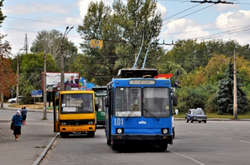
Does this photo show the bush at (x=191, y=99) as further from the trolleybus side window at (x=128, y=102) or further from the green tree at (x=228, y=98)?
the trolleybus side window at (x=128, y=102)

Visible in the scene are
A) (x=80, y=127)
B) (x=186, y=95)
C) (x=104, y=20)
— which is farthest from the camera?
(x=104, y=20)

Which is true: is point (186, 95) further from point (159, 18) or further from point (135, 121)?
point (135, 121)

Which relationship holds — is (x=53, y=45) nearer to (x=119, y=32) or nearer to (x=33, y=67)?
(x=33, y=67)

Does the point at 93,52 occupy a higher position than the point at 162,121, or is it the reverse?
the point at 93,52

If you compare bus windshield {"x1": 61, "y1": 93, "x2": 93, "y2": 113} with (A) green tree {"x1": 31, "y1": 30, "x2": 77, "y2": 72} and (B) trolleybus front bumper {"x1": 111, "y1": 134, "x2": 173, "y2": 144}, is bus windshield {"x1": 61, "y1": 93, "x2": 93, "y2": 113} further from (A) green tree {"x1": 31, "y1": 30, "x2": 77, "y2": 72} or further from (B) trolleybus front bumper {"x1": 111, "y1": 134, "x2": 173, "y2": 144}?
(A) green tree {"x1": 31, "y1": 30, "x2": 77, "y2": 72}

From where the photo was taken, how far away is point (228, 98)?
70375mm

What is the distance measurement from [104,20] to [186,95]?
18018 mm

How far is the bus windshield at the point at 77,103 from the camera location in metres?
30.0

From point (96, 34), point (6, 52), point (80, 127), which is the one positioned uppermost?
point (96, 34)

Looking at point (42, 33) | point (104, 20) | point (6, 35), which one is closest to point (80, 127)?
point (6, 35)

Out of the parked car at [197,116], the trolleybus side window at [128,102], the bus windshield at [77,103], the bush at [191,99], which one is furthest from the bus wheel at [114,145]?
the bush at [191,99]

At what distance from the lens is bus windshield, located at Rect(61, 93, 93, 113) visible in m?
30.0

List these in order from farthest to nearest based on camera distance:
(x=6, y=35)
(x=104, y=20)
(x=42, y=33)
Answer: (x=42, y=33) → (x=104, y=20) → (x=6, y=35)

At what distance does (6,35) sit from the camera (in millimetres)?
35250
